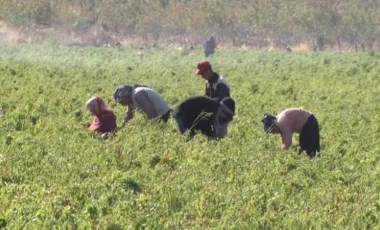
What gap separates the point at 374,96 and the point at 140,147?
13.2 m

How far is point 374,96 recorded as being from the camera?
72.8ft

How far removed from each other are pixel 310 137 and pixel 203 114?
1.62 m

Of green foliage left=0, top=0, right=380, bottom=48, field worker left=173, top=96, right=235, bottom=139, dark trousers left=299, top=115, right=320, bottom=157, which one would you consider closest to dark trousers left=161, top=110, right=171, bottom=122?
field worker left=173, top=96, right=235, bottom=139

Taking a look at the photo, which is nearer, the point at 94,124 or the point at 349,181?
the point at 349,181

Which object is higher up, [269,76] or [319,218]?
[319,218]

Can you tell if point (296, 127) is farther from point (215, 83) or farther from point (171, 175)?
point (171, 175)

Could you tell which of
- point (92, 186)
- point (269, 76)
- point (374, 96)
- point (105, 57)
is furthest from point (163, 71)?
point (92, 186)

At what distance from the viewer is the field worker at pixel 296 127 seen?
1085 centimetres

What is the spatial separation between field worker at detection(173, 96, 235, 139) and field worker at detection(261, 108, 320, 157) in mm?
707

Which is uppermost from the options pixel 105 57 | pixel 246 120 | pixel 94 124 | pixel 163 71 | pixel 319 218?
pixel 319 218

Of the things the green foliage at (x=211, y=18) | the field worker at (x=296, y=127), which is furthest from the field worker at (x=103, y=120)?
the green foliage at (x=211, y=18)

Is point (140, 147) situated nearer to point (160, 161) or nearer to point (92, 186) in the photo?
point (160, 161)

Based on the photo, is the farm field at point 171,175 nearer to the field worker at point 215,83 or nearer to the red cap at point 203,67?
the field worker at point 215,83

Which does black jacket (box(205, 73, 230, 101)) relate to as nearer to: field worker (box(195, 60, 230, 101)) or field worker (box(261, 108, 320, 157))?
field worker (box(195, 60, 230, 101))
